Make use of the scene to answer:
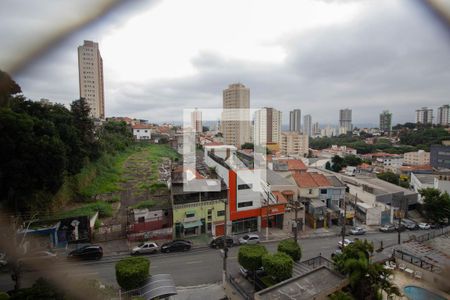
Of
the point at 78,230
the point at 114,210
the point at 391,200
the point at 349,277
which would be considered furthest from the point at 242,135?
the point at 349,277

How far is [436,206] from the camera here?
17641mm

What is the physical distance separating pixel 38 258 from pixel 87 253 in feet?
5.34

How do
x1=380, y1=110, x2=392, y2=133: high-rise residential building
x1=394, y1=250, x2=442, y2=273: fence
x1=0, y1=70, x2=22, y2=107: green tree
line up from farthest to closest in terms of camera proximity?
x1=380, y1=110, x2=392, y2=133: high-rise residential building
x1=394, y1=250, x2=442, y2=273: fence
x1=0, y1=70, x2=22, y2=107: green tree

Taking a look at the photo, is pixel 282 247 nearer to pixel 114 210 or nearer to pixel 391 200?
pixel 114 210

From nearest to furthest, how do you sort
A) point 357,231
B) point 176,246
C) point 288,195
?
point 176,246, point 357,231, point 288,195

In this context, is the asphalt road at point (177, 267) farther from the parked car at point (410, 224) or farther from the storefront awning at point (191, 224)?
the parked car at point (410, 224)

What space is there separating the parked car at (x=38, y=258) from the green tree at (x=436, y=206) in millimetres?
22319

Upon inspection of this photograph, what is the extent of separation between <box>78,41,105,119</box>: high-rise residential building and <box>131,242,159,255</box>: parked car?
1771 inches

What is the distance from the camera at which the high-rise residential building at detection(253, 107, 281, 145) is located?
4416cm

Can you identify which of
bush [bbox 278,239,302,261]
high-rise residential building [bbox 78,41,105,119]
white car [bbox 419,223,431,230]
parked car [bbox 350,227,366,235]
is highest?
high-rise residential building [bbox 78,41,105,119]

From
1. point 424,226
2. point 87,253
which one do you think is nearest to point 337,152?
point 424,226

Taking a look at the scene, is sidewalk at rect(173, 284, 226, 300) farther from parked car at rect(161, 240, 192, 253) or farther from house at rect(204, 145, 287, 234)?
house at rect(204, 145, 287, 234)

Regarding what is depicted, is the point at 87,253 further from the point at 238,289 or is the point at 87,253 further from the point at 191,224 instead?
the point at 238,289

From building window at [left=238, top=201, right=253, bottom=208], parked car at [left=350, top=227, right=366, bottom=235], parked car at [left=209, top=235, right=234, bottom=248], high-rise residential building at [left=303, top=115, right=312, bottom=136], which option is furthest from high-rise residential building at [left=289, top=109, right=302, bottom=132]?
parked car at [left=209, top=235, right=234, bottom=248]
